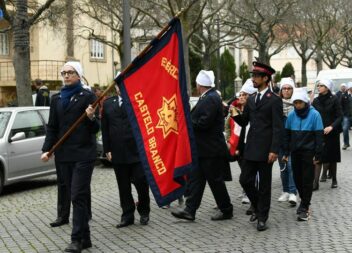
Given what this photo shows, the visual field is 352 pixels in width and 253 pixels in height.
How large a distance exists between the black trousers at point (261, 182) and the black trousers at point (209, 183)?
47 centimetres

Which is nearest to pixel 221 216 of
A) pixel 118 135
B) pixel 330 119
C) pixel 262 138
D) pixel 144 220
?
pixel 144 220

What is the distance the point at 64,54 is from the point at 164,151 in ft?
106

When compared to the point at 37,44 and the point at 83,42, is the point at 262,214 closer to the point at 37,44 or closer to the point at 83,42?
the point at 37,44

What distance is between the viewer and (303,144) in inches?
362

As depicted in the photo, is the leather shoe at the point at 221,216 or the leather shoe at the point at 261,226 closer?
the leather shoe at the point at 261,226

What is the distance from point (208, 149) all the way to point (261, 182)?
0.86 metres

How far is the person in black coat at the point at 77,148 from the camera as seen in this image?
7.32 m

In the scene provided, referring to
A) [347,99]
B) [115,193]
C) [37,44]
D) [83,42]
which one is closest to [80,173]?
[115,193]

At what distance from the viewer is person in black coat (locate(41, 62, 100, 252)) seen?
24.0ft

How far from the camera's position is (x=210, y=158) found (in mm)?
8922

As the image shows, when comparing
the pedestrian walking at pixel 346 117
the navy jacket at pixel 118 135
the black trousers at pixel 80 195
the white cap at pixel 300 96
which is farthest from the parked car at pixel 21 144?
the pedestrian walking at pixel 346 117

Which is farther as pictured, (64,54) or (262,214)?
(64,54)

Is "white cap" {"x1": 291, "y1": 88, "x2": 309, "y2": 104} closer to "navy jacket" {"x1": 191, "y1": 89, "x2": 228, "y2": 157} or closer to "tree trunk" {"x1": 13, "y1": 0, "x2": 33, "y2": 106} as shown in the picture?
"navy jacket" {"x1": 191, "y1": 89, "x2": 228, "y2": 157}

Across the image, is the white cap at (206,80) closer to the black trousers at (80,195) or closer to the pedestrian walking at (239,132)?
the pedestrian walking at (239,132)
